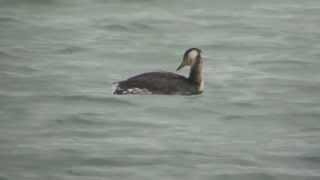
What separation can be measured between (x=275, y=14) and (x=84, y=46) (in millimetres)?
4437

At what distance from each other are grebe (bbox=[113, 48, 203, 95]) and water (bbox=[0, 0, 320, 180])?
151 millimetres

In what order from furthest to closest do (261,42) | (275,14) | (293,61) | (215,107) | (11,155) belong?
(275,14) → (261,42) → (293,61) → (215,107) → (11,155)

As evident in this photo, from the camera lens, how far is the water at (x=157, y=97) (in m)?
15.7

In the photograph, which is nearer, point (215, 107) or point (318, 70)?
point (215, 107)

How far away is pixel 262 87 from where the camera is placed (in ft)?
67.1

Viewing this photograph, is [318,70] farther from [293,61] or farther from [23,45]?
[23,45]

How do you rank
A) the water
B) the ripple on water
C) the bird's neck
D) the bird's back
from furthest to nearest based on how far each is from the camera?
Answer: the bird's neck < the bird's back < the ripple on water < the water

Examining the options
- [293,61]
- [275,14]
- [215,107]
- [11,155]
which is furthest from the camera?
[275,14]

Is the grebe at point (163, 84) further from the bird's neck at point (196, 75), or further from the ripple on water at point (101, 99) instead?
the ripple on water at point (101, 99)

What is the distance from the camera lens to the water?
51.6 feet

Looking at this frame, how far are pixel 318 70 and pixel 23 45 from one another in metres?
4.70

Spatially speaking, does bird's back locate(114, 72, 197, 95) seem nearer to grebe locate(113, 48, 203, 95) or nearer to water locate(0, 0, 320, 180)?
grebe locate(113, 48, 203, 95)

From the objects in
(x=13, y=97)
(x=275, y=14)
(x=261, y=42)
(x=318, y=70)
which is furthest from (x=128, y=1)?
(x=13, y=97)

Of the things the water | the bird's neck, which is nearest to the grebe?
the bird's neck
